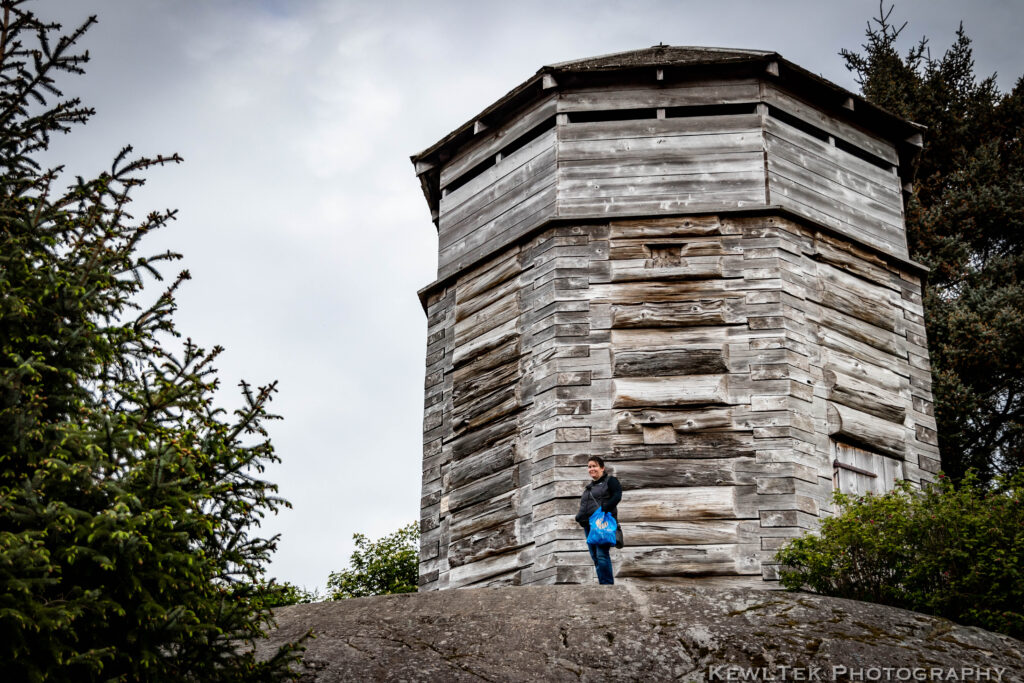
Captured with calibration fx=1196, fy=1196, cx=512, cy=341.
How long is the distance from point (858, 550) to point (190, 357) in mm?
7662

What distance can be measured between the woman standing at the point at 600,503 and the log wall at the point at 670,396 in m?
1.44

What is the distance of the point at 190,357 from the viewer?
881cm

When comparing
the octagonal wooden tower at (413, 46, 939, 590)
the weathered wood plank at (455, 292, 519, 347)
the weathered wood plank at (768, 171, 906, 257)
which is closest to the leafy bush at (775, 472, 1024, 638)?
the octagonal wooden tower at (413, 46, 939, 590)

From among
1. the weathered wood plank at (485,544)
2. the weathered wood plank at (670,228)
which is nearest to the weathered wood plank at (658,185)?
the weathered wood plank at (670,228)

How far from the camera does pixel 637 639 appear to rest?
34.5 ft

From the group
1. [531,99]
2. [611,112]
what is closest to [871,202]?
[611,112]

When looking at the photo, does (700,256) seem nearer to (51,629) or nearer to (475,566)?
(475,566)

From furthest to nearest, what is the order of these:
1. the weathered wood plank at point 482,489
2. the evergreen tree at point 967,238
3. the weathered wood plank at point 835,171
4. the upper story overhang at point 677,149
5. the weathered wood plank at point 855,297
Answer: the evergreen tree at point 967,238, the weathered wood plank at point 835,171, the upper story overhang at point 677,149, the weathered wood plank at point 855,297, the weathered wood plank at point 482,489

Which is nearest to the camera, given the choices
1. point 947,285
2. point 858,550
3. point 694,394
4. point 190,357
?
point 190,357

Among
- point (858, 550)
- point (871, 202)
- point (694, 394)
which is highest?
point (871, 202)

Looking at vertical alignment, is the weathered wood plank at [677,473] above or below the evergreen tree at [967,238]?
below

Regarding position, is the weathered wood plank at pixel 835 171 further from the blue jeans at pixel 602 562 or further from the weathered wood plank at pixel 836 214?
the blue jeans at pixel 602 562

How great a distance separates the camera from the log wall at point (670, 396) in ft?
47.8

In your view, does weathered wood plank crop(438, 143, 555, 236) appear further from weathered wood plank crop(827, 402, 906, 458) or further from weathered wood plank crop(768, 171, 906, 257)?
weathered wood plank crop(827, 402, 906, 458)
